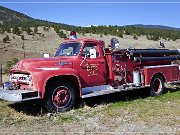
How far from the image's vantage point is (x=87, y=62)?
11.2 meters

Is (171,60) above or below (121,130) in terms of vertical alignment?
above

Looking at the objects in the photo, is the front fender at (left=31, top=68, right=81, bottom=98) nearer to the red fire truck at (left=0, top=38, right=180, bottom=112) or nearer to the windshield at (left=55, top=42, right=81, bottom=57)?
the red fire truck at (left=0, top=38, right=180, bottom=112)

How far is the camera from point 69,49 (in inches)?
Answer: 458

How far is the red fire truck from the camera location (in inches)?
400

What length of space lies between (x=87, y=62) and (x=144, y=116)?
2.62 metres

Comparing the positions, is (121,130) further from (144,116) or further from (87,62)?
(87,62)

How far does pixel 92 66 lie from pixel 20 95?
2597 millimetres

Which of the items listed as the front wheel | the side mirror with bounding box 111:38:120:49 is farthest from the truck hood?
the side mirror with bounding box 111:38:120:49

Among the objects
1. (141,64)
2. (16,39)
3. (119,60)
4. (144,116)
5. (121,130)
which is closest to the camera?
(121,130)

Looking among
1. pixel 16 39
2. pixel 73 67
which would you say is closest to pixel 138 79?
pixel 73 67

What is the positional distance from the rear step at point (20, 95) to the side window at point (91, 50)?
7.04 feet

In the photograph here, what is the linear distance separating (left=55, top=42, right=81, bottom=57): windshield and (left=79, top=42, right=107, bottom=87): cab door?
19 centimetres

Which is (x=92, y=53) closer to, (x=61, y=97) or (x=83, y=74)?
(x=83, y=74)

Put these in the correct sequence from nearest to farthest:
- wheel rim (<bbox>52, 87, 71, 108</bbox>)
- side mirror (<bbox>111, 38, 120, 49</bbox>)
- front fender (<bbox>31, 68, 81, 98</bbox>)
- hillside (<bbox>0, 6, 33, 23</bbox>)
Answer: front fender (<bbox>31, 68, 81, 98</bbox>) < wheel rim (<bbox>52, 87, 71, 108</bbox>) < side mirror (<bbox>111, 38, 120, 49</bbox>) < hillside (<bbox>0, 6, 33, 23</bbox>)
